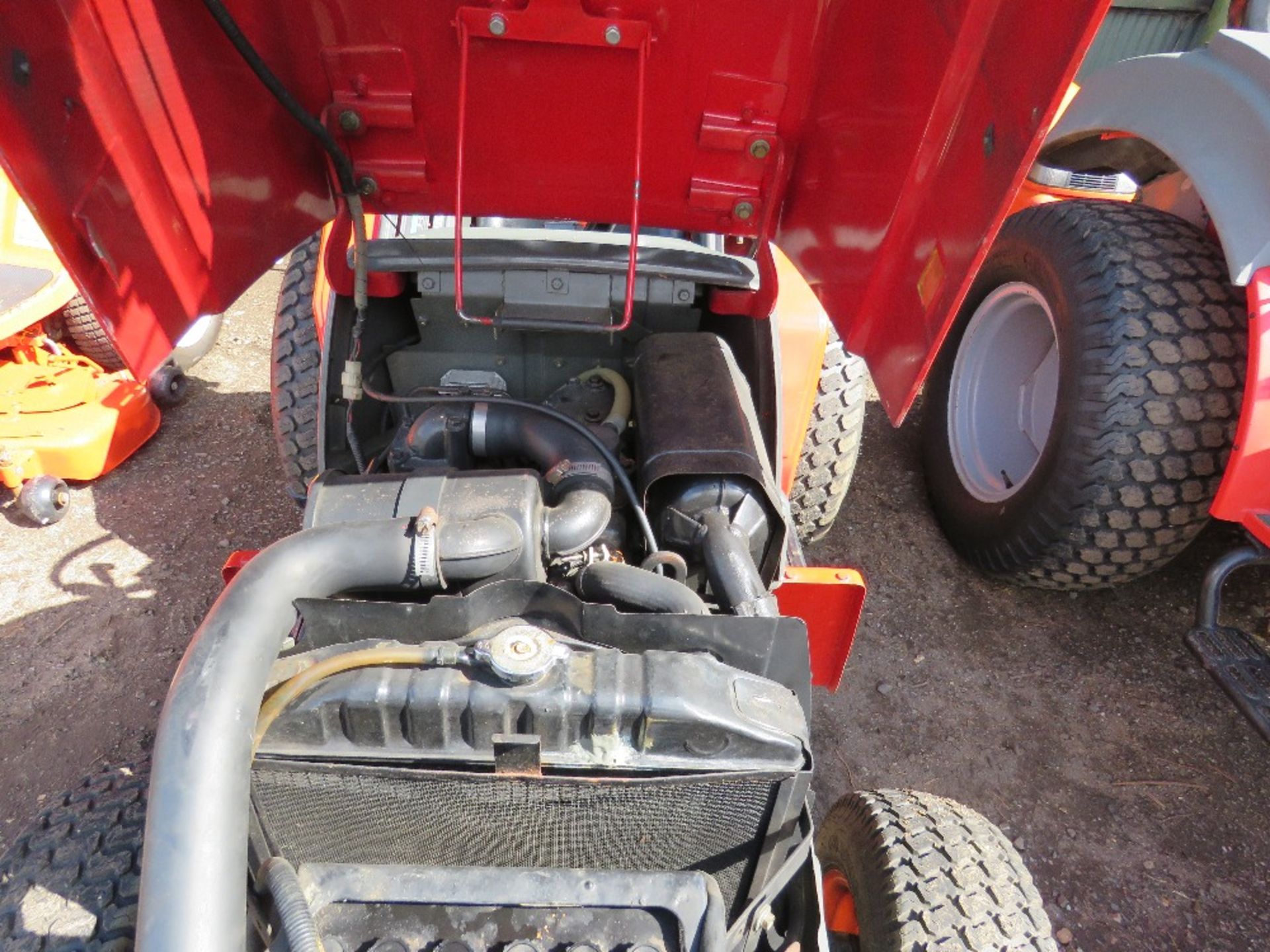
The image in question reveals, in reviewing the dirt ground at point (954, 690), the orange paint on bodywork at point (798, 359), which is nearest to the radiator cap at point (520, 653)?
the orange paint on bodywork at point (798, 359)

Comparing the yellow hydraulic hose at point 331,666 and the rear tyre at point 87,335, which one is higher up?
the yellow hydraulic hose at point 331,666

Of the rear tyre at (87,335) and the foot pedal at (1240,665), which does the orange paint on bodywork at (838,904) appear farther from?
the rear tyre at (87,335)

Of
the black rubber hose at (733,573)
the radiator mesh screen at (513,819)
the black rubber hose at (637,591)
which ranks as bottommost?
the radiator mesh screen at (513,819)

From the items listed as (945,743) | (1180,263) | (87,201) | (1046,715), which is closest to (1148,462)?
(1180,263)

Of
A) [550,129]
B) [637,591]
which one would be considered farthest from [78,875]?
[550,129]

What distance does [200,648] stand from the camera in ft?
3.29

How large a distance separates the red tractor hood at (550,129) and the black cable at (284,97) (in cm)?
5

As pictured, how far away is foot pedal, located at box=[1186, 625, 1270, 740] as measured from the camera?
6.32 ft

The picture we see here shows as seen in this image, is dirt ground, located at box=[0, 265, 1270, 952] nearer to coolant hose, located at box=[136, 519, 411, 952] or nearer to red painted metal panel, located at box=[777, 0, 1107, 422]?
red painted metal panel, located at box=[777, 0, 1107, 422]

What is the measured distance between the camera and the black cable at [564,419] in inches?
62.8

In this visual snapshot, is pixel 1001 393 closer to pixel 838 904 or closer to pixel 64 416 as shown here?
pixel 838 904

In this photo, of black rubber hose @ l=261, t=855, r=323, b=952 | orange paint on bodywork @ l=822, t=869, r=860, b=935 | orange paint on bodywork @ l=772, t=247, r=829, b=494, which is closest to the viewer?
black rubber hose @ l=261, t=855, r=323, b=952

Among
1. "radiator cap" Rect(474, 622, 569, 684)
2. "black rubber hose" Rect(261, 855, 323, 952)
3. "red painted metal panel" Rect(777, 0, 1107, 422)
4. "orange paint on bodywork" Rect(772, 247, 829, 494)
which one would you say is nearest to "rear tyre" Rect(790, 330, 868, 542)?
"orange paint on bodywork" Rect(772, 247, 829, 494)

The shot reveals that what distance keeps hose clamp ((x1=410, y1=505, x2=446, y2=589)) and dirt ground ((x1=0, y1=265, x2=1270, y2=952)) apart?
1366mm
